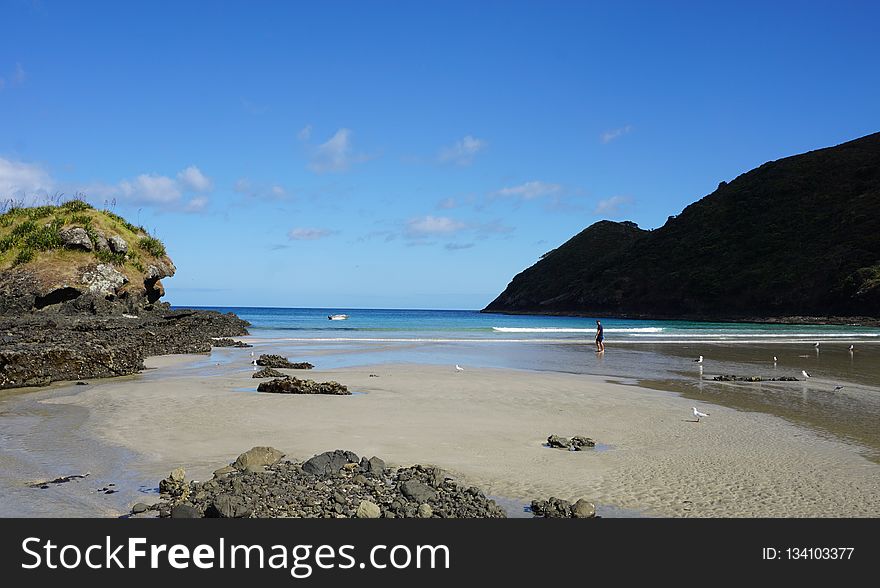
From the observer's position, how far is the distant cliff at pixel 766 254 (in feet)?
266

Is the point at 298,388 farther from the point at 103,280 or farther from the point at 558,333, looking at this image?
the point at 558,333

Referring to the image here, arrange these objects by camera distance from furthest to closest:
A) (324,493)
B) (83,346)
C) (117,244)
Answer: (117,244)
(83,346)
(324,493)

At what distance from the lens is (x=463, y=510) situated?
6.32 m

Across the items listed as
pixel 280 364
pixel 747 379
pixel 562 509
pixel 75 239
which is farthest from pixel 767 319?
pixel 562 509

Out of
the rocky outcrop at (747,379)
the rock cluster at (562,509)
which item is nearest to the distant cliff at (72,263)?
the rocky outcrop at (747,379)

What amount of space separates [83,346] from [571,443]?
16.1 m

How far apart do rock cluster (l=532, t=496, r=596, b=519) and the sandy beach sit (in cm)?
57

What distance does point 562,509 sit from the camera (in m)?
6.36

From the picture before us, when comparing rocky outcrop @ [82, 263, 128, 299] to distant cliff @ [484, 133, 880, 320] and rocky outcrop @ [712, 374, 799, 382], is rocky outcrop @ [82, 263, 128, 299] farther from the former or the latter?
distant cliff @ [484, 133, 880, 320]

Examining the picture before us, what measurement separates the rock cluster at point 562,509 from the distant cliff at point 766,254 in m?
85.1

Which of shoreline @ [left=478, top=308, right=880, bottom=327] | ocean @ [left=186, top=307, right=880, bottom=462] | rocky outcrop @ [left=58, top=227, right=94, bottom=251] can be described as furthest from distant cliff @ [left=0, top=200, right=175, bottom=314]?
shoreline @ [left=478, top=308, right=880, bottom=327]

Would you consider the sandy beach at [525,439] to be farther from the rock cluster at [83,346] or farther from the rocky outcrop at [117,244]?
the rocky outcrop at [117,244]
